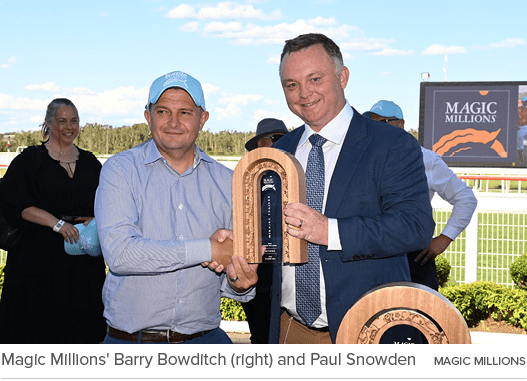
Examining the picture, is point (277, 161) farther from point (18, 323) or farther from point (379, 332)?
point (18, 323)

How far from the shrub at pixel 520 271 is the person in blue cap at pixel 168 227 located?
706 centimetres

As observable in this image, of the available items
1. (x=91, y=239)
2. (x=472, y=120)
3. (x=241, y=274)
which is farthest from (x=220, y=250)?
(x=472, y=120)

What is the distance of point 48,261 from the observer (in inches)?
152

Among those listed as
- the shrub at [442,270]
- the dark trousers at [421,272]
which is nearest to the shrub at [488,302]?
the shrub at [442,270]

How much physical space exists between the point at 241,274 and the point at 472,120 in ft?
73.2

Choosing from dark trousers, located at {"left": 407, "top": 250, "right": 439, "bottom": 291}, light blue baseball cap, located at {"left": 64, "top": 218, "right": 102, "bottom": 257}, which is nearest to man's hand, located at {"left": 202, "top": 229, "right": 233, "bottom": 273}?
light blue baseball cap, located at {"left": 64, "top": 218, "right": 102, "bottom": 257}

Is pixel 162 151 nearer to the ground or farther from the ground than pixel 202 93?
nearer to the ground

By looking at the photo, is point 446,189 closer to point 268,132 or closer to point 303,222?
point 268,132

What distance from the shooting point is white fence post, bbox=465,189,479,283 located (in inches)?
285

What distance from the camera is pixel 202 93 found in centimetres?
212

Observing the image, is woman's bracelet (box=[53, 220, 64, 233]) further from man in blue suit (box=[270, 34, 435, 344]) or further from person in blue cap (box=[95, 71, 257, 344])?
man in blue suit (box=[270, 34, 435, 344])

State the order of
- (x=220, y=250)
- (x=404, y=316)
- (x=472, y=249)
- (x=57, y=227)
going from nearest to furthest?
(x=404, y=316), (x=220, y=250), (x=57, y=227), (x=472, y=249)
